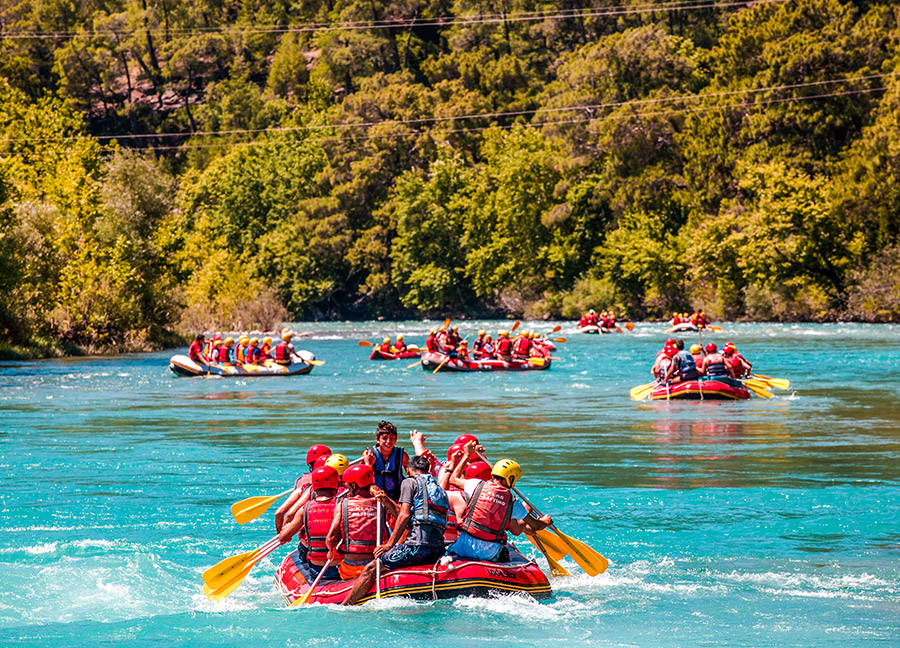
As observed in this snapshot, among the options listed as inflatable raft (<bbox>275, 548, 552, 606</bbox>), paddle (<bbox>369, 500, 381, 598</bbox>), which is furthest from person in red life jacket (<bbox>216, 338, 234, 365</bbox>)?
paddle (<bbox>369, 500, 381, 598</bbox>)

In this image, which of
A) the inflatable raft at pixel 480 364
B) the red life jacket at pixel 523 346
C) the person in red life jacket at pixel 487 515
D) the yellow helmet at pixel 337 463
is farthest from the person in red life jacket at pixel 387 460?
the red life jacket at pixel 523 346

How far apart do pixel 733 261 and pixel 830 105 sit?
35.3 feet

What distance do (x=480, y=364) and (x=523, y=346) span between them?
2021 mm

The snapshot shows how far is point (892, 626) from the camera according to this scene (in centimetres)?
995

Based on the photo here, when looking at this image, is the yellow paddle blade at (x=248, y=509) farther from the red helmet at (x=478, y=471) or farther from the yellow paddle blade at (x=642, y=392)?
the yellow paddle blade at (x=642, y=392)

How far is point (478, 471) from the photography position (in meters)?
11.1

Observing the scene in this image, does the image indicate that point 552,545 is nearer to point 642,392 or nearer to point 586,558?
point 586,558

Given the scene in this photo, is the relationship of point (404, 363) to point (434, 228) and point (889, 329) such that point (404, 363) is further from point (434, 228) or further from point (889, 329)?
point (434, 228)

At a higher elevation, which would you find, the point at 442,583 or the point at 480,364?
the point at 442,583

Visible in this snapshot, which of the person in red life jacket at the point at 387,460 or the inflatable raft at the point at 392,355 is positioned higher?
the person in red life jacket at the point at 387,460

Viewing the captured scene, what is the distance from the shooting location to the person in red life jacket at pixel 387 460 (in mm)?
10828

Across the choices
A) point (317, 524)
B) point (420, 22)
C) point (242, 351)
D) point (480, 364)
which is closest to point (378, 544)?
point (317, 524)

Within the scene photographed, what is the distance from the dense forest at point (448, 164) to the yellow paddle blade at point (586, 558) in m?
33.4

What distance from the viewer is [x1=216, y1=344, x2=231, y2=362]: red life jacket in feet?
128
